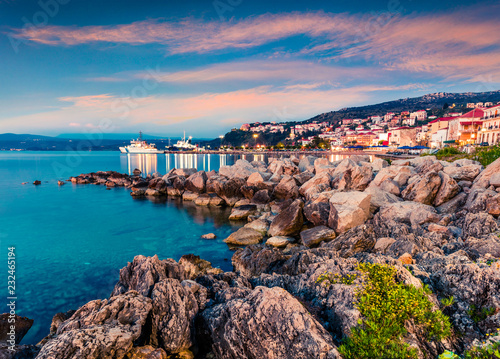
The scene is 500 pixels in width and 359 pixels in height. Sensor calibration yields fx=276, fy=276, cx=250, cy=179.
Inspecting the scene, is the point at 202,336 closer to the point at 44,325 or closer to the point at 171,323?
the point at 171,323

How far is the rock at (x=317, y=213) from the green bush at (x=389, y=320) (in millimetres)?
10661

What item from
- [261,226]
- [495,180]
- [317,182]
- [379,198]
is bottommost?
[261,226]

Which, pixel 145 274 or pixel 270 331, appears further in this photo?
pixel 145 274

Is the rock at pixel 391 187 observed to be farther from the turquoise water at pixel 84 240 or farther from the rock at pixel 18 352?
the rock at pixel 18 352

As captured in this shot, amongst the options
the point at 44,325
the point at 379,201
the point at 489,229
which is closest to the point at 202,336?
the point at 44,325

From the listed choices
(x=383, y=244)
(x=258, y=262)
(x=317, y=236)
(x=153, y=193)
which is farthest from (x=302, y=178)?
(x=153, y=193)

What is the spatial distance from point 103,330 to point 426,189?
18.5 m

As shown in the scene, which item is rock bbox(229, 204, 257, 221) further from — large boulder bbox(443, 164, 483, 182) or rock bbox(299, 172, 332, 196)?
large boulder bbox(443, 164, 483, 182)

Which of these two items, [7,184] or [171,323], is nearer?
[171,323]

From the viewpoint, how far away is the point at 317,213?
54.1ft

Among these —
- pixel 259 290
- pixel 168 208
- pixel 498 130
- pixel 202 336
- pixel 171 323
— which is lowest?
pixel 168 208

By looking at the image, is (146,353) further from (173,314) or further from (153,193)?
(153,193)

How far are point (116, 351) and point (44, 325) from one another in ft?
22.6

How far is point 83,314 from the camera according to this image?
588cm
